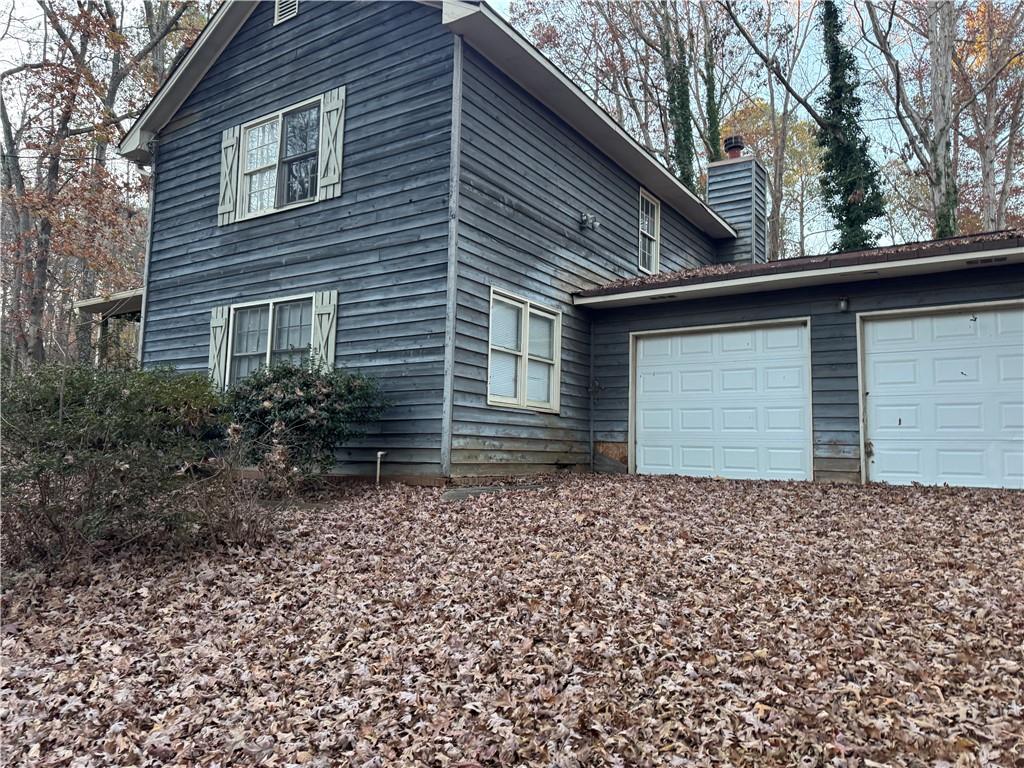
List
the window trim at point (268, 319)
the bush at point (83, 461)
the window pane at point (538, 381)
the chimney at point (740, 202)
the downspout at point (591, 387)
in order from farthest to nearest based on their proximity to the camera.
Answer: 1. the chimney at point (740, 202)
2. the downspout at point (591, 387)
3. the window trim at point (268, 319)
4. the window pane at point (538, 381)
5. the bush at point (83, 461)

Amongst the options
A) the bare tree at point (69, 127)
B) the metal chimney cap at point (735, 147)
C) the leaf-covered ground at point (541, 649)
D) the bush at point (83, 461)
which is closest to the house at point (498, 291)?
the leaf-covered ground at point (541, 649)

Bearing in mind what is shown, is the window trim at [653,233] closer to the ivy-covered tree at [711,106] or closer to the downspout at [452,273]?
the downspout at [452,273]

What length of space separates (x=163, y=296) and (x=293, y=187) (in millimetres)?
3189

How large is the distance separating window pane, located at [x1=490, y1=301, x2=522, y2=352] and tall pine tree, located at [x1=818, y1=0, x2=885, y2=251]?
920 centimetres

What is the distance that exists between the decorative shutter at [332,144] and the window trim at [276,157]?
2.5 inches

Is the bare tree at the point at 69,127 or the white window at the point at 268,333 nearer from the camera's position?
the white window at the point at 268,333

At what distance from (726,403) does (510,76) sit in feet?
17.5

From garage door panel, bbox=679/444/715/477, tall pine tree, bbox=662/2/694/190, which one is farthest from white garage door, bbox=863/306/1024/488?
tall pine tree, bbox=662/2/694/190

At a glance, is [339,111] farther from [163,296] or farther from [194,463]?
[194,463]

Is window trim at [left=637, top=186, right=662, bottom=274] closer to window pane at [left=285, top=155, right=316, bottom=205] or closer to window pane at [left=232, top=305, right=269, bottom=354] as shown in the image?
→ window pane at [left=285, top=155, right=316, bottom=205]

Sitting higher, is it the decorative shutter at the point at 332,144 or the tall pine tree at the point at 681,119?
the tall pine tree at the point at 681,119

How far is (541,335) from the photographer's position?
31.4 ft

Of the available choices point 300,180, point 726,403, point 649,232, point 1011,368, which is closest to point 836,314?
point 726,403

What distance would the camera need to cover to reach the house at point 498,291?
7.93m
